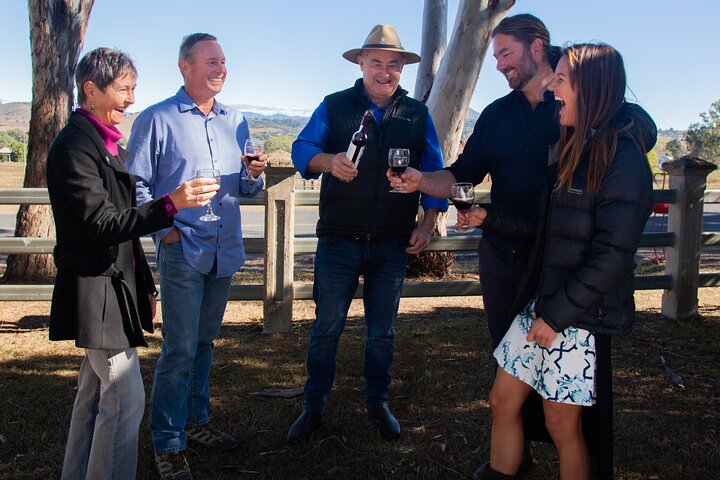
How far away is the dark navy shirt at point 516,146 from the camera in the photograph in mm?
3826

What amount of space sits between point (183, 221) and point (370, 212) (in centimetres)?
114

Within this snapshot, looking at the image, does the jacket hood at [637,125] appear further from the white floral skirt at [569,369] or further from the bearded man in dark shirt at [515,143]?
the white floral skirt at [569,369]

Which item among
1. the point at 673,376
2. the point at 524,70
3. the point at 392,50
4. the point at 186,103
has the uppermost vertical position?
the point at 392,50

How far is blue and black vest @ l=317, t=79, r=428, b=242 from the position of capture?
172 inches

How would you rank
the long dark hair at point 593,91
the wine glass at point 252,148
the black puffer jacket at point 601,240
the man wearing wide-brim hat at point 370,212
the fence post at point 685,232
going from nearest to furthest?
the black puffer jacket at point 601,240
the long dark hair at point 593,91
the wine glass at point 252,148
the man wearing wide-brim hat at point 370,212
the fence post at point 685,232

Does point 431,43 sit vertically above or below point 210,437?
above

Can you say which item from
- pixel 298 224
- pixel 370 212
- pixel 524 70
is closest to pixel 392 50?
pixel 524 70

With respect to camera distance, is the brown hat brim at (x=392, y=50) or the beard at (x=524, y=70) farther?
the brown hat brim at (x=392, y=50)

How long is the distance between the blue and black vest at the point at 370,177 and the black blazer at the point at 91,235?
1.42m

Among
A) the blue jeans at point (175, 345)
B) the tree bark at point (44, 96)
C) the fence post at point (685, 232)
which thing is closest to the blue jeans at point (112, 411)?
the blue jeans at point (175, 345)

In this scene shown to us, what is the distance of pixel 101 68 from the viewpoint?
10.2ft

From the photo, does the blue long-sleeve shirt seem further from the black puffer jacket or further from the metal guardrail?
the metal guardrail

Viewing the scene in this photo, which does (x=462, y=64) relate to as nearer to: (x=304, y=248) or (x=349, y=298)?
(x=304, y=248)

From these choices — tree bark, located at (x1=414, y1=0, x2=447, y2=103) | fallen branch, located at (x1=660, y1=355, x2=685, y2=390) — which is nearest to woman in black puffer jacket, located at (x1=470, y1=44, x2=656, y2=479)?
fallen branch, located at (x1=660, y1=355, x2=685, y2=390)
